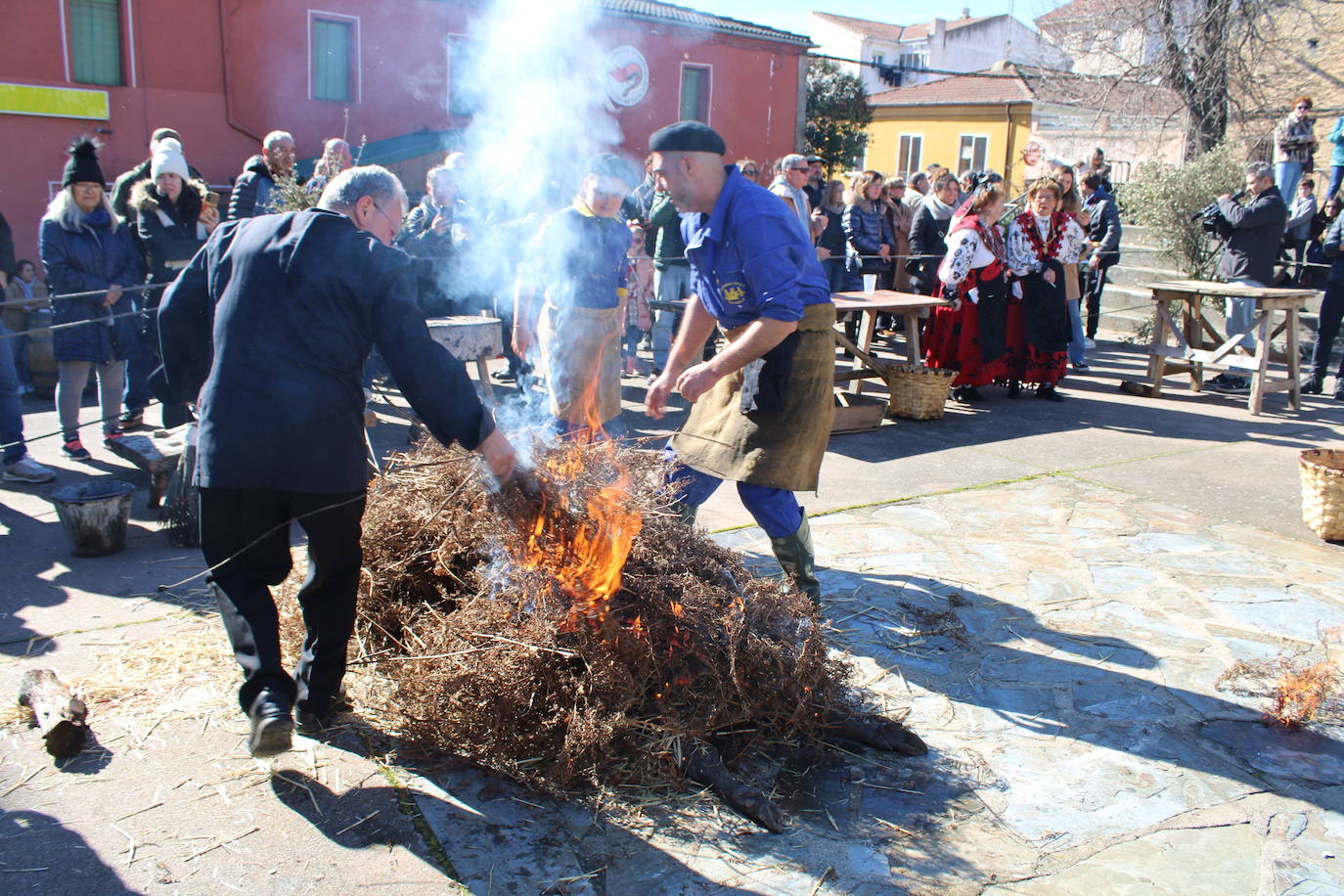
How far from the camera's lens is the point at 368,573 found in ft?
12.5

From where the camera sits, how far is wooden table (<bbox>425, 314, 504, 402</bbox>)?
24.7ft

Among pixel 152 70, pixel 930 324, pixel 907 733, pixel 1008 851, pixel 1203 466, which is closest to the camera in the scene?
pixel 1008 851

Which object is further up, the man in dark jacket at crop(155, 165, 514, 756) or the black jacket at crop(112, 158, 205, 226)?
the black jacket at crop(112, 158, 205, 226)

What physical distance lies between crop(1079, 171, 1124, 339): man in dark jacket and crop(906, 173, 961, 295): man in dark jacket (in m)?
1.74

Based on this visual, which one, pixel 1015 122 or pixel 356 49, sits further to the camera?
pixel 1015 122

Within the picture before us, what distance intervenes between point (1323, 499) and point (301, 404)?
5.58 meters

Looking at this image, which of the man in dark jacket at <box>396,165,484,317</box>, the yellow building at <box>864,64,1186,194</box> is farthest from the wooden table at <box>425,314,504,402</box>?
the yellow building at <box>864,64,1186,194</box>

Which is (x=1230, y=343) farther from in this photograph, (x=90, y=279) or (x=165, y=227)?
(x=90, y=279)

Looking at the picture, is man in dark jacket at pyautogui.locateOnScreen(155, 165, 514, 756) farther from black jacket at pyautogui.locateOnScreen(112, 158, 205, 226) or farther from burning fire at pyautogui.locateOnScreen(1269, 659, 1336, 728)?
black jacket at pyautogui.locateOnScreen(112, 158, 205, 226)

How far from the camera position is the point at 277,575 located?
3.26m

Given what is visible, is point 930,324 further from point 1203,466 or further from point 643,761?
point 643,761

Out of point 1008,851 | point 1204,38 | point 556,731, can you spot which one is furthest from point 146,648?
point 1204,38

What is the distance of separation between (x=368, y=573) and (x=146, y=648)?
1009 millimetres

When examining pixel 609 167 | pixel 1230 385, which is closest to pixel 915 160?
pixel 1230 385
